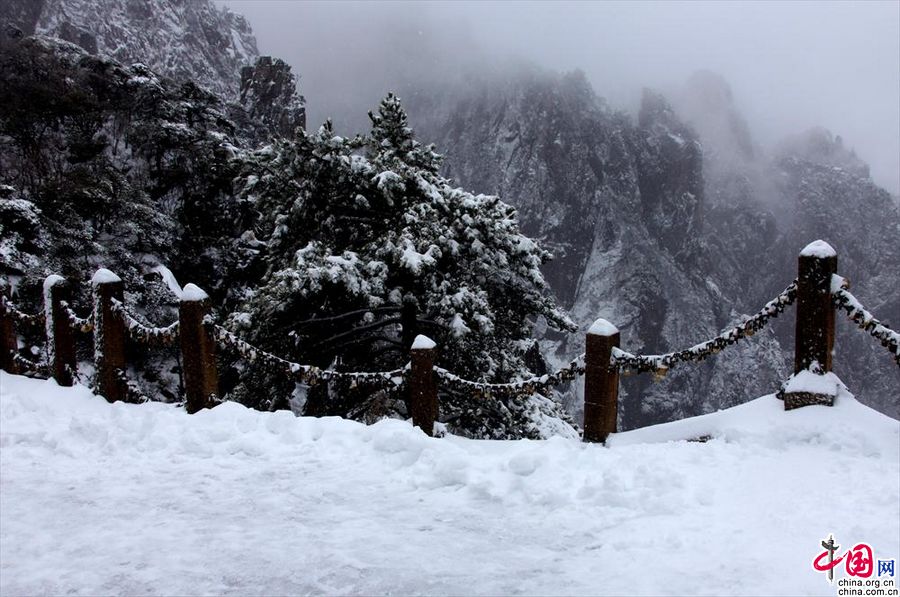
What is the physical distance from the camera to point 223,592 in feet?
10.4

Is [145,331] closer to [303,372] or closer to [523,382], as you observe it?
[303,372]

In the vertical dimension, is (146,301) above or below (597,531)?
above

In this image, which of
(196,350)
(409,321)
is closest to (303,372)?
(196,350)

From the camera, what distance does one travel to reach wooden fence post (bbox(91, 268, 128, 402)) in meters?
7.52

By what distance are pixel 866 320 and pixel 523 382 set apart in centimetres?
316

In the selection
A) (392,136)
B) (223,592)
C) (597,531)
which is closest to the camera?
(223,592)

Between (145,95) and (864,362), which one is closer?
(145,95)

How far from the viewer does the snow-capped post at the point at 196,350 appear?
695 cm

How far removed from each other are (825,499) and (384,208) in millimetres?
8892

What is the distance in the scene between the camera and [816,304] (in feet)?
18.5

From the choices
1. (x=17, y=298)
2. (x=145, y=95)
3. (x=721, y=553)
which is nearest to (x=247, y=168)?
(x=17, y=298)

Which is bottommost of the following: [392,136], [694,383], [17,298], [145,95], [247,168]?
[694,383]

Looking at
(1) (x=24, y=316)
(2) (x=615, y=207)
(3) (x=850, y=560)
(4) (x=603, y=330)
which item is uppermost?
(2) (x=615, y=207)

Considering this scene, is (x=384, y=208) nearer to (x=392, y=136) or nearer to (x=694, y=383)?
(x=392, y=136)
